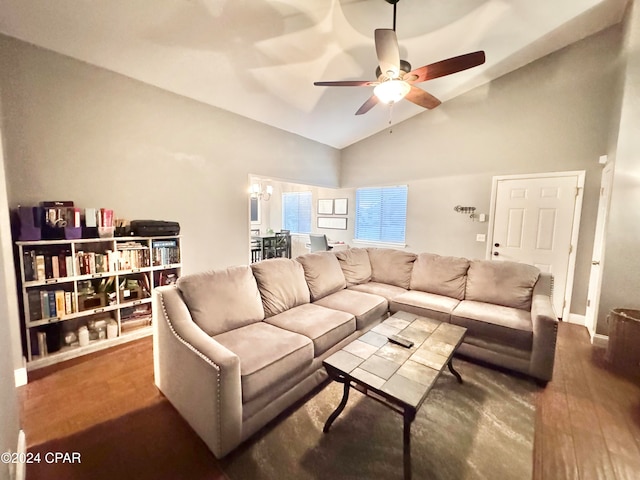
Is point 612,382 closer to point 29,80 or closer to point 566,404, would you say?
point 566,404

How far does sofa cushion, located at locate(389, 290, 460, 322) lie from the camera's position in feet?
8.70

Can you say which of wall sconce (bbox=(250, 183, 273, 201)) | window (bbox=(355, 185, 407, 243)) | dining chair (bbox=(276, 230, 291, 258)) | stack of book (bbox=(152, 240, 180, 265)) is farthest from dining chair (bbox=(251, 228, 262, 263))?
→ stack of book (bbox=(152, 240, 180, 265))

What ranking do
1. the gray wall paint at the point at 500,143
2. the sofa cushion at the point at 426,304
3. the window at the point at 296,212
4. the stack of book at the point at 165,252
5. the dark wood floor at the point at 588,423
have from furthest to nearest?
the window at the point at 296,212 → the gray wall paint at the point at 500,143 → the stack of book at the point at 165,252 → the sofa cushion at the point at 426,304 → the dark wood floor at the point at 588,423

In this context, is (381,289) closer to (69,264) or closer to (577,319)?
(577,319)

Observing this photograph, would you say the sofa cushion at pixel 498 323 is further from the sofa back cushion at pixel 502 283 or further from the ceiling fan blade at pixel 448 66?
the ceiling fan blade at pixel 448 66

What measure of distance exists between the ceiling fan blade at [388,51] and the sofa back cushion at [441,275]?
211cm

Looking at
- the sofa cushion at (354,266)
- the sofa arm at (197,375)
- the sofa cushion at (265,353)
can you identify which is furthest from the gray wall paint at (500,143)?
the sofa arm at (197,375)

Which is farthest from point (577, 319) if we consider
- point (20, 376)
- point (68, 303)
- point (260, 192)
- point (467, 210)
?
point (260, 192)

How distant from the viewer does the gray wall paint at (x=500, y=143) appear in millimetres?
3289

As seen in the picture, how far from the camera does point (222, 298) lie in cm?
206

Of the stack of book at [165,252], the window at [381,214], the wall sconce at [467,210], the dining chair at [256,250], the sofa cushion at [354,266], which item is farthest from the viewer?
the dining chair at [256,250]

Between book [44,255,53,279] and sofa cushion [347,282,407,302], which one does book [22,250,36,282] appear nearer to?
book [44,255,53,279]

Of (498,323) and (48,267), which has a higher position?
(48,267)

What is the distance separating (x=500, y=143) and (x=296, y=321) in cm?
389
